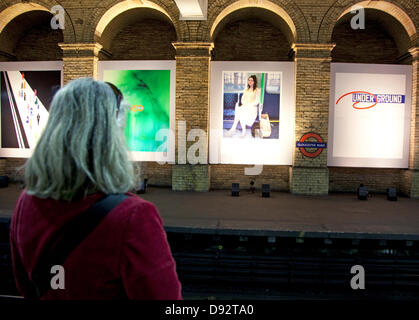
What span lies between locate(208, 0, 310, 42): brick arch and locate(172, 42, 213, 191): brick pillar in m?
0.83

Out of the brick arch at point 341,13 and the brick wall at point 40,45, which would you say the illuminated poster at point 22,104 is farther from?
the brick arch at point 341,13

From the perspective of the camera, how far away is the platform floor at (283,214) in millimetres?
5988

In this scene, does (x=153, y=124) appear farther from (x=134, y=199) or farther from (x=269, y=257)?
(x=134, y=199)

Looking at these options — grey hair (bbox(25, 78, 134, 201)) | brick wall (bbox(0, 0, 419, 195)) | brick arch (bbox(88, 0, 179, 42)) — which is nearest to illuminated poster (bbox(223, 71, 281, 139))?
brick wall (bbox(0, 0, 419, 195))

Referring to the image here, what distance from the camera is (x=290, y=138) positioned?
11.0 m

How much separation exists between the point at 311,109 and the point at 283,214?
15.0 ft

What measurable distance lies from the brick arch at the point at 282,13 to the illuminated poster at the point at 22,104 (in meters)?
5.86

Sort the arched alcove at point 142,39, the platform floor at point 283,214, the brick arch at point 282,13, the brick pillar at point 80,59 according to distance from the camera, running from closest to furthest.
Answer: the platform floor at point 283,214, the brick arch at point 282,13, the brick pillar at point 80,59, the arched alcove at point 142,39

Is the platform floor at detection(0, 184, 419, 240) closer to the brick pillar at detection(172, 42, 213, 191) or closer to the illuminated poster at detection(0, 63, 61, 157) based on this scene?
the brick pillar at detection(172, 42, 213, 191)

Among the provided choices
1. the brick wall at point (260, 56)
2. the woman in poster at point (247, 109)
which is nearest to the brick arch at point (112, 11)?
the brick wall at point (260, 56)

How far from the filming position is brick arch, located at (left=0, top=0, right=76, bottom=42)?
10.9 metres

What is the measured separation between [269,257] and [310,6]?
859 centimetres

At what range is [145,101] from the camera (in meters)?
11.3
